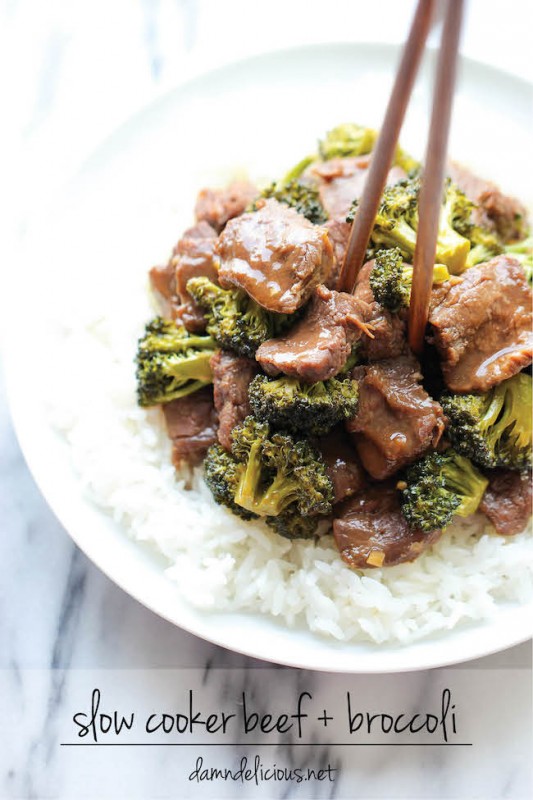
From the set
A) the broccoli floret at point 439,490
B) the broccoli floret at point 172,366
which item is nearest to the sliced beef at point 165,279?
the broccoli floret at point 172,366

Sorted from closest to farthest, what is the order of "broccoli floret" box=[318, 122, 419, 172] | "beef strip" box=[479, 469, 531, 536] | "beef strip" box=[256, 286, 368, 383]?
1. "beef strip" box=[256, 286, 368, 383]
2. "beef strip" box=[479, 469, 531, 536]
3. "broccoli floret" box=[318, 122, 419, 172]

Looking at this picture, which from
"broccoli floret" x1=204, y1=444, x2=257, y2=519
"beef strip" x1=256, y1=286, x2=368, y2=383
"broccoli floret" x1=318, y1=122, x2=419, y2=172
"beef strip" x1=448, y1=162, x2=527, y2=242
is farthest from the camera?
"broccoli floret" x1=318, y1=122, x2=419, y2=172

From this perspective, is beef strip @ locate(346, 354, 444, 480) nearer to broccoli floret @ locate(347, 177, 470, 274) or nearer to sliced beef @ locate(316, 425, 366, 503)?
sliced beef @ locate(316, 425, 366, 503)

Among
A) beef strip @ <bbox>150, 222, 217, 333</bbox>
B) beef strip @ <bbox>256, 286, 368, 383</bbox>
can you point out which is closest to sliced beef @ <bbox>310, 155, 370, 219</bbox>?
beef strip @ <bbox>150, 222, 217, 333</bbox>

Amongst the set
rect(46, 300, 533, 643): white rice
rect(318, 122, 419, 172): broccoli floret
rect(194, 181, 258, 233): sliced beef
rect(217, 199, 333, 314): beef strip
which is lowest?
rect(46, 300, 533, 643): white rice

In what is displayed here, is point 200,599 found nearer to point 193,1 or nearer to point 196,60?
point 196,60

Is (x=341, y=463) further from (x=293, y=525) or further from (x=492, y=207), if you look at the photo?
(x=492, y=207)
